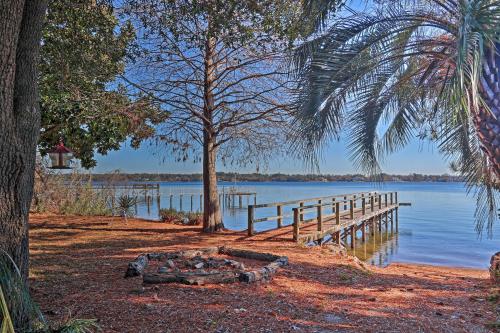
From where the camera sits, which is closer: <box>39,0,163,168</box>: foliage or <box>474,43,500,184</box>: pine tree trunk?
<box>474,43,500,184</box>: pine tree trunk

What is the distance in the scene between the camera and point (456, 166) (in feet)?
24.8

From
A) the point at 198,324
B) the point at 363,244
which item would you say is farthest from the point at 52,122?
the point at 363,244

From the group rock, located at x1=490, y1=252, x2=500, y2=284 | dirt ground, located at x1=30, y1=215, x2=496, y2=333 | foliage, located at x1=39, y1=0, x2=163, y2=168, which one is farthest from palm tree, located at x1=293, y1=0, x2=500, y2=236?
foliage, located at x1=39, y1=0, x2=163, y2=168

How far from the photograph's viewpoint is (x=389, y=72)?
5750 mm

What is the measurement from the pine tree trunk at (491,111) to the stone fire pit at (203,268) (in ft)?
10.6

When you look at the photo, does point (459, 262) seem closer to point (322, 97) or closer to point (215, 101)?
point (215, 101)

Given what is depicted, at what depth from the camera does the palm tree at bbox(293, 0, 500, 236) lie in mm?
3883

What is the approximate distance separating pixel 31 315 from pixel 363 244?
56.6ft

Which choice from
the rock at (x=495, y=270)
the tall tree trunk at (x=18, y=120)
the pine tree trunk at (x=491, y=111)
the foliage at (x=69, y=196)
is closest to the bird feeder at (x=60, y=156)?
the tall tree trunk at (x=18, y=120)

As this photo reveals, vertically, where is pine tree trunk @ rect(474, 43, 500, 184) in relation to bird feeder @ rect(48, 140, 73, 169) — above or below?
above

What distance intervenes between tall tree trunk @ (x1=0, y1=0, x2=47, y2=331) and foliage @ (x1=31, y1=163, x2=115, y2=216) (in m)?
12.1

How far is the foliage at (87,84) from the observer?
660 cm

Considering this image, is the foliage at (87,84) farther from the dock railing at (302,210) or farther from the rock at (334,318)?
the rock at (334,318)

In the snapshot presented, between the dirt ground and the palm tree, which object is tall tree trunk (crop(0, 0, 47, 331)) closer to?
the dirt ground
